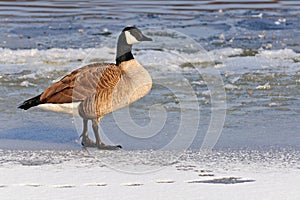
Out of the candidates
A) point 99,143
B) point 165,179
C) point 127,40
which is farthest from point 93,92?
point 165,179

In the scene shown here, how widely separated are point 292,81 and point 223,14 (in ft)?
19.4

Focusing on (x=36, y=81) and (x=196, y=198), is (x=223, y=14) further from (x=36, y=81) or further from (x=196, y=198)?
(x=196, y=198)

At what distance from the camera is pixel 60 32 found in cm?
1139

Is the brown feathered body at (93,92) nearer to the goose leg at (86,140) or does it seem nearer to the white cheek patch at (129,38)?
the goose leg at (86,140)

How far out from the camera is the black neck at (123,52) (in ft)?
19.0

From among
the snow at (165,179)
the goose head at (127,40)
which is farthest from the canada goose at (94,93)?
the snow at (165,179)

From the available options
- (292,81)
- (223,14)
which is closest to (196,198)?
(292,81)

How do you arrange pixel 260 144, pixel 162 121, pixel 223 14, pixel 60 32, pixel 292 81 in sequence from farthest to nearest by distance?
pixel 223 14
pixel 60 32
pixel 292 81
pixel 162 121
pixel 260 144

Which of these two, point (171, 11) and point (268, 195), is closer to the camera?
point (268, 195)

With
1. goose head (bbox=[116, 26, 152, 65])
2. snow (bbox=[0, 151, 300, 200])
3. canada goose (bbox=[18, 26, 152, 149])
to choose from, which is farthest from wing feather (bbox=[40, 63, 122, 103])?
snow (bbox=[0, 151, 300, 200])

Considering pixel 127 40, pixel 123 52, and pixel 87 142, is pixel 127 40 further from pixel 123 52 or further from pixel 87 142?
pixel 87 142

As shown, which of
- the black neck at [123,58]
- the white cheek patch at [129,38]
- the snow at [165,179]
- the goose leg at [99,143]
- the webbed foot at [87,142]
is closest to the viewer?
the snow at [165,179]

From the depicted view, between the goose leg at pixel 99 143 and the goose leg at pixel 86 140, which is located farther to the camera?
the goose leg at pixel 86 140

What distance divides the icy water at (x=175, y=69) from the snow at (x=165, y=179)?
1.47ft
